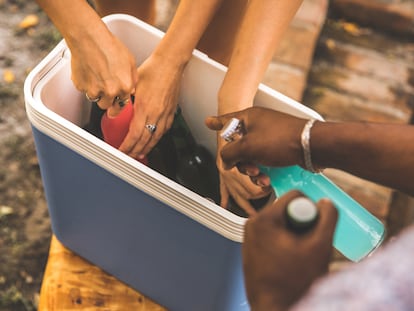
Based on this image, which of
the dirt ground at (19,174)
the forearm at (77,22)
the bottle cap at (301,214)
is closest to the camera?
the bottle cap at (301,214)

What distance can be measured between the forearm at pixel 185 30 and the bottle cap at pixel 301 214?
533 millimetres

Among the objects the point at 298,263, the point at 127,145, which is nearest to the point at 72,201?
the point at 127,145

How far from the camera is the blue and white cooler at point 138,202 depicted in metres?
0.83

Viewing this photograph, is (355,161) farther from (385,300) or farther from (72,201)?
(72,201)

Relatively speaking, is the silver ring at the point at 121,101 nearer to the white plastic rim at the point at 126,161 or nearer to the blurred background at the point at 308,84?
the white plastic rim at the point at 126,161

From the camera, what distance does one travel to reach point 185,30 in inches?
40.1

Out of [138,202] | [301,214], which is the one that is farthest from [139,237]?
[301,214]

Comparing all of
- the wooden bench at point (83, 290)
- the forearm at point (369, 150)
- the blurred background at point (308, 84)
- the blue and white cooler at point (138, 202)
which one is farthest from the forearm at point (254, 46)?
the blurred background at point (308, 84)

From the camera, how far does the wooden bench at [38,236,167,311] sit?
1.12 metres

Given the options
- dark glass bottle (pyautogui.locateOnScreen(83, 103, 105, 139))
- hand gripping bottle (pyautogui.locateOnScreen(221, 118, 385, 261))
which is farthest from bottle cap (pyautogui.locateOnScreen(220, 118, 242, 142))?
dark glass bottle (pyautogui.locateOnScreen(83, 103, 105, 139))

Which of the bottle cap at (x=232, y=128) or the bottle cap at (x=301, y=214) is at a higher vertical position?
the bottle cap at (x=301, y=214)

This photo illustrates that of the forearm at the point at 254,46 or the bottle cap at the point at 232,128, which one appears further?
the forearm at the point at 254,46

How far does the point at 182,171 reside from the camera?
1057 millimetres

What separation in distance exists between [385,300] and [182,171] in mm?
654
